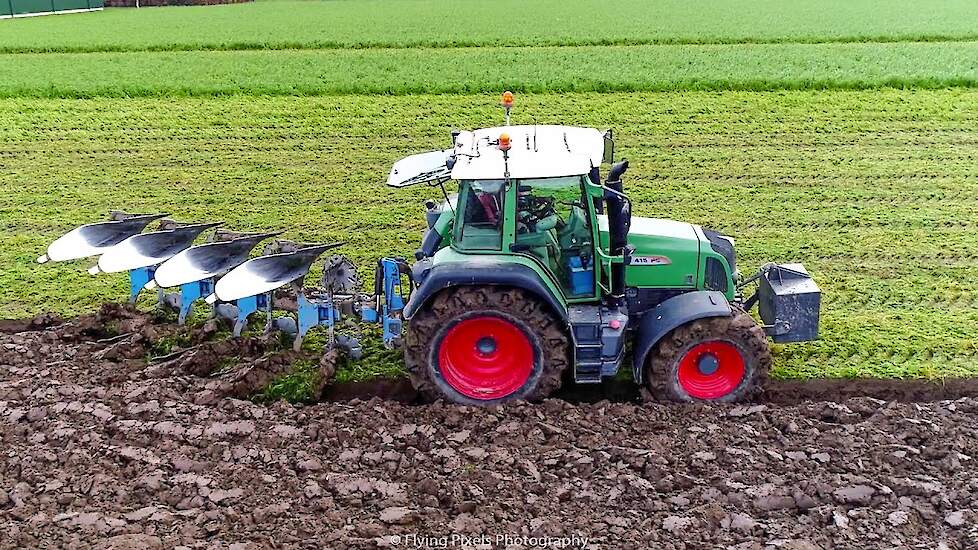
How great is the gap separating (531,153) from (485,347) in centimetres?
152

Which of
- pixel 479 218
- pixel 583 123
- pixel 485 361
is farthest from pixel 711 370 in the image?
pixel 583 123

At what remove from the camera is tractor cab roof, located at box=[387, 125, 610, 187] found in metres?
7.65

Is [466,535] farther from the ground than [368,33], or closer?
closer

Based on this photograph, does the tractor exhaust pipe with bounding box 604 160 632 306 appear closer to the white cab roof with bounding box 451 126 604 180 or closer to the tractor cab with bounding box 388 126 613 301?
the tractor cab with bounding box 388 126 613 301

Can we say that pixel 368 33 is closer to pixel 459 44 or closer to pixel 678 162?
pixel 459 44

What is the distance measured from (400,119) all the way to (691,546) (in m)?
13.3

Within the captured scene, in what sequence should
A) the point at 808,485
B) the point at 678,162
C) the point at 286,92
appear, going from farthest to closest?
the point at 286,92 → the point at 678,162 → the point at 808,485

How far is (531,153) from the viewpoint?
26.0 feet

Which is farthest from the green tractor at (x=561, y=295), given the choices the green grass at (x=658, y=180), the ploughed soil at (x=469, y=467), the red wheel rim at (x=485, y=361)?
the green grass at (x=658, y=180)

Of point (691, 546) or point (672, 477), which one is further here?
point (672, 477)


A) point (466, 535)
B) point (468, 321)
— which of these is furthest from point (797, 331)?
point (466, 535)

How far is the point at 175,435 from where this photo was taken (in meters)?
7.45

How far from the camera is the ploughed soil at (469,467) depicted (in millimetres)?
6219

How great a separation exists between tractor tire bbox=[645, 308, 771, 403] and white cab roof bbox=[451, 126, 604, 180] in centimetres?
149
